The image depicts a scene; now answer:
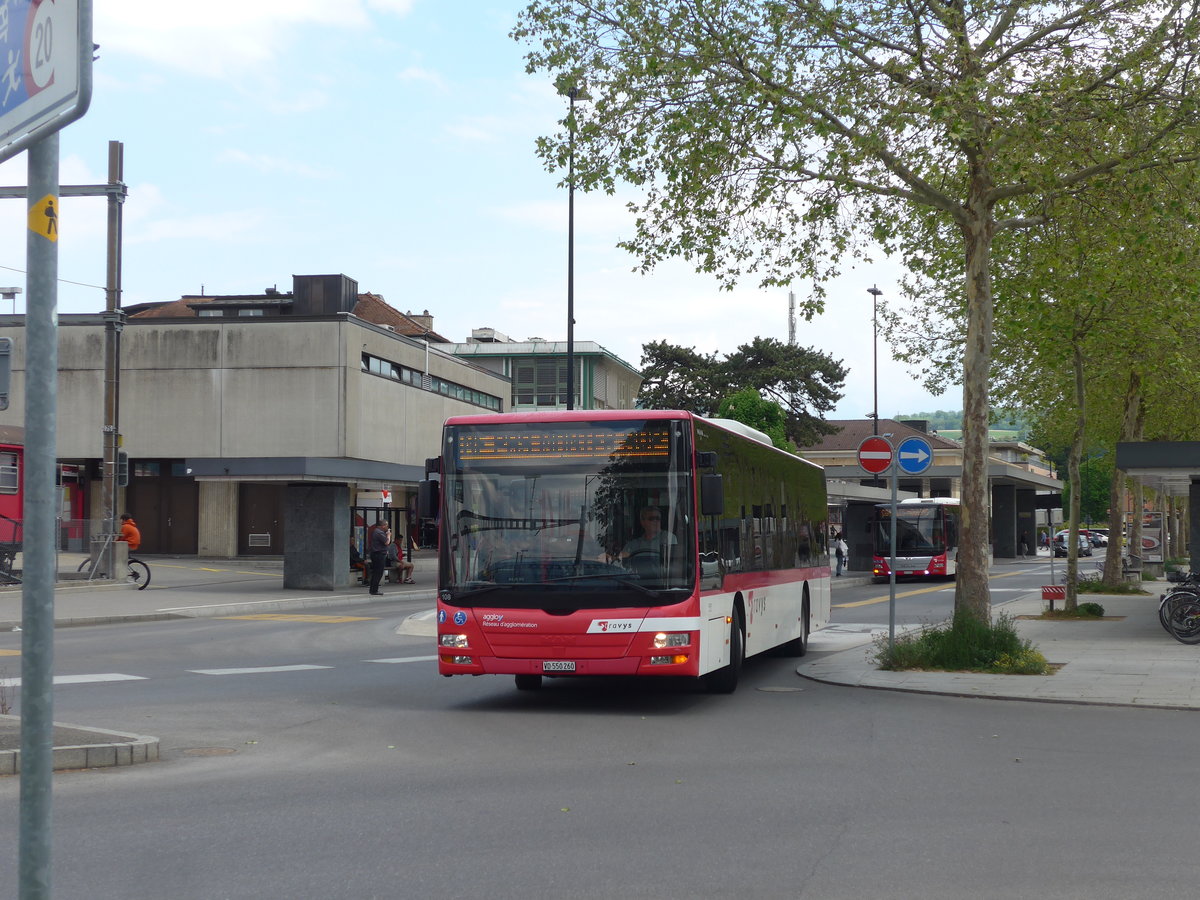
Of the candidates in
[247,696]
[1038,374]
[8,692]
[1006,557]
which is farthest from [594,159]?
[1006,557]

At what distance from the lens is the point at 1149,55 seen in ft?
50.9

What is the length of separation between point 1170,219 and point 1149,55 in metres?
2.92

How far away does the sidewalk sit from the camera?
13945mm

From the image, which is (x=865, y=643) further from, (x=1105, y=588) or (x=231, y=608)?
(x=1105, y=588)

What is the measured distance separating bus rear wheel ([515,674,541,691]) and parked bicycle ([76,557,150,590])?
60.3ft

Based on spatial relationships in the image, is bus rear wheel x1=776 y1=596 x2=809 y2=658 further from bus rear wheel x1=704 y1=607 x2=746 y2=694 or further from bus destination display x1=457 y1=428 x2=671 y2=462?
bus destination display x1=457 y1=428 x2=671 y2=462

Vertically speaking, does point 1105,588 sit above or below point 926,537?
below

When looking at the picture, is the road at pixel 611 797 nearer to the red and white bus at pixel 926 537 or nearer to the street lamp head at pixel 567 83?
the street lamp head at pixel 567 83

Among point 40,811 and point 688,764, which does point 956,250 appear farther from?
point 40,811

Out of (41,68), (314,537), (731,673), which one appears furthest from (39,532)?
(314,537)

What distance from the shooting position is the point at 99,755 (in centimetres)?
951

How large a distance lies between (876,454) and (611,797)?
32.9ft

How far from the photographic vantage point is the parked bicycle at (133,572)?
31562 millimetres

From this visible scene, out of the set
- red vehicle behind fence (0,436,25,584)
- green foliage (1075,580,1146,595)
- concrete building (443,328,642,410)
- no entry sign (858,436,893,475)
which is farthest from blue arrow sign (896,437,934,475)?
concrete building (443,328,642,410)
